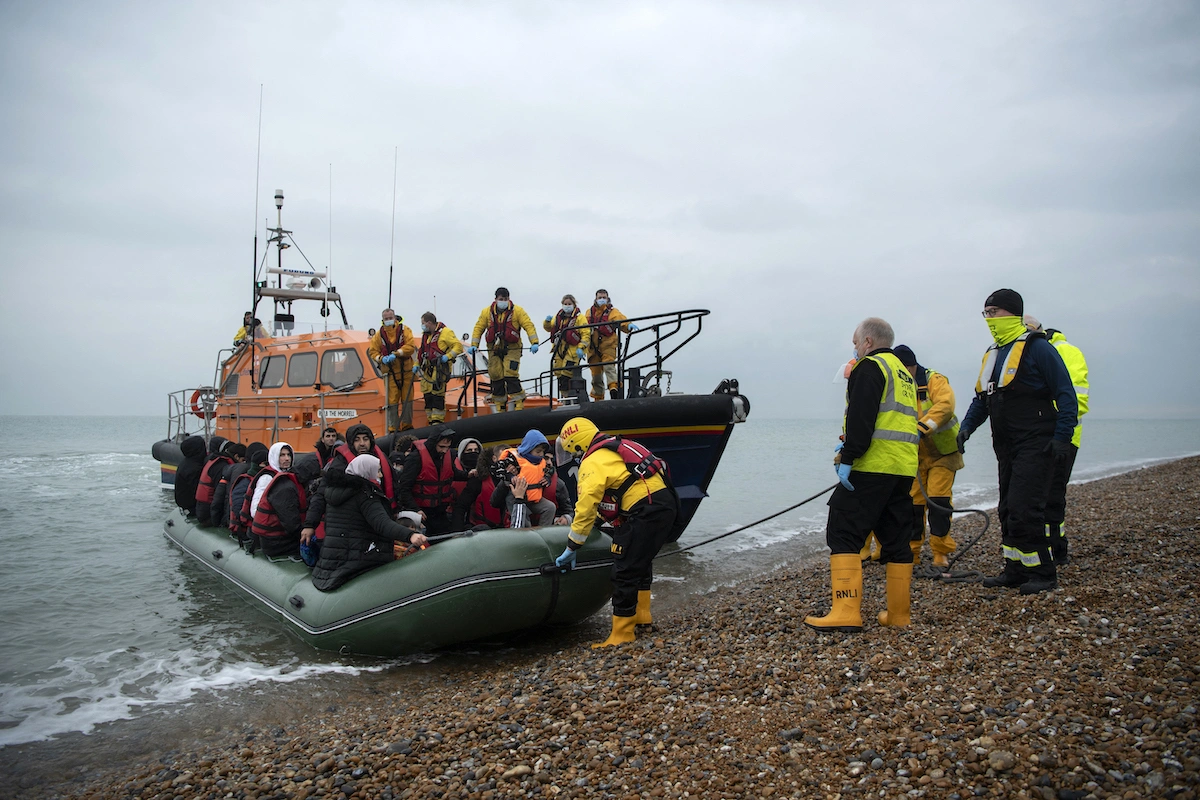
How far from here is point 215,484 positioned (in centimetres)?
761

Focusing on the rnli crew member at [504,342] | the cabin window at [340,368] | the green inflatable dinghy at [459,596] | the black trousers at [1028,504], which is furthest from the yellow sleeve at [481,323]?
the black trousers at [1028,504]

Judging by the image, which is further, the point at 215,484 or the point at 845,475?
the point at 215,484

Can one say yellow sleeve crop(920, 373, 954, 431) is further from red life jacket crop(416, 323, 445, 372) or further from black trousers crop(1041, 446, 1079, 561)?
red life jacket crop(416, 323, 445, 372)

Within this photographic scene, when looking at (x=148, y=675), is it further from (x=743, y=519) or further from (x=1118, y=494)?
(x=1118, y=494)

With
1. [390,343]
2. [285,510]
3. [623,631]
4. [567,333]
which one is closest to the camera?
[623,631]

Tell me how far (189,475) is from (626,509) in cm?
603

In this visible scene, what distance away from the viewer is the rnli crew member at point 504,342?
26.2 ft

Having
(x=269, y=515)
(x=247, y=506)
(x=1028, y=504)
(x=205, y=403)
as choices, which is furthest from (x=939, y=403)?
(x=205, y=403)

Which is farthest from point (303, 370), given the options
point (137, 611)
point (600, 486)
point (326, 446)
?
point (600, 486)

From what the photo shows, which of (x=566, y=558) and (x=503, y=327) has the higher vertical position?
(x=503, y=327)

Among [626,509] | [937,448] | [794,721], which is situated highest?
[937,448]

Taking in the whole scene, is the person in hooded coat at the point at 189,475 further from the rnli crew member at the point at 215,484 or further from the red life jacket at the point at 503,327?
the red life jacket at the point at 503,327

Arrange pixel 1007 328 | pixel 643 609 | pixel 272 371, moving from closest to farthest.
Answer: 1. pixel 1007 328
2. pixel 643 609
3. pixel 272 371

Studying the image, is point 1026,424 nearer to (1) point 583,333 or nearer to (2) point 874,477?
(2) point 874,477
